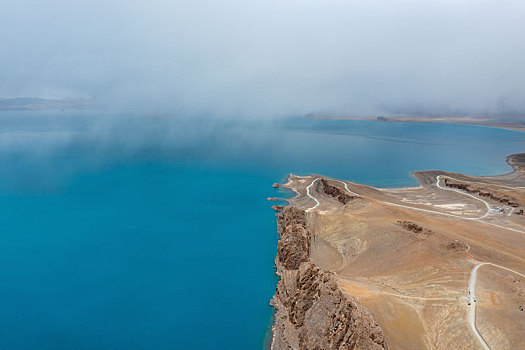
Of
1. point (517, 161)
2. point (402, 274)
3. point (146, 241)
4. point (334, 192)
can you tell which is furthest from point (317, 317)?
point (517, 161)

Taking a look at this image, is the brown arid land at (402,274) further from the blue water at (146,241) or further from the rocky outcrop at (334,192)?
the blue water at (146,241)

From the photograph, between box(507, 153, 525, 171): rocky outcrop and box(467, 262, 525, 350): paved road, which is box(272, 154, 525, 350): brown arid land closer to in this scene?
box(467, 262, 525, 350): paved road

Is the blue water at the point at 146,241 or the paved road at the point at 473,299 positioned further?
the blue water at the point at 146,241

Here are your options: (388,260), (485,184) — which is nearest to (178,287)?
(388,260)

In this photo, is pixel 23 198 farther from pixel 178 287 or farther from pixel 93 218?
pixel 178 287

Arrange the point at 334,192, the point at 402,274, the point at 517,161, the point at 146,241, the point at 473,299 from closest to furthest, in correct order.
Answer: the point at 473,299 → the point at 402,274 → the point at 146,241 → the point at 334,192 → the point at 517,161

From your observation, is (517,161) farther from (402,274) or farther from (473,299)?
(473,299)

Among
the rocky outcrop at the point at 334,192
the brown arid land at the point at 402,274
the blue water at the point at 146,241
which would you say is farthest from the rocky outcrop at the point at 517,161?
the rocky outcrop at the point at 334,192
